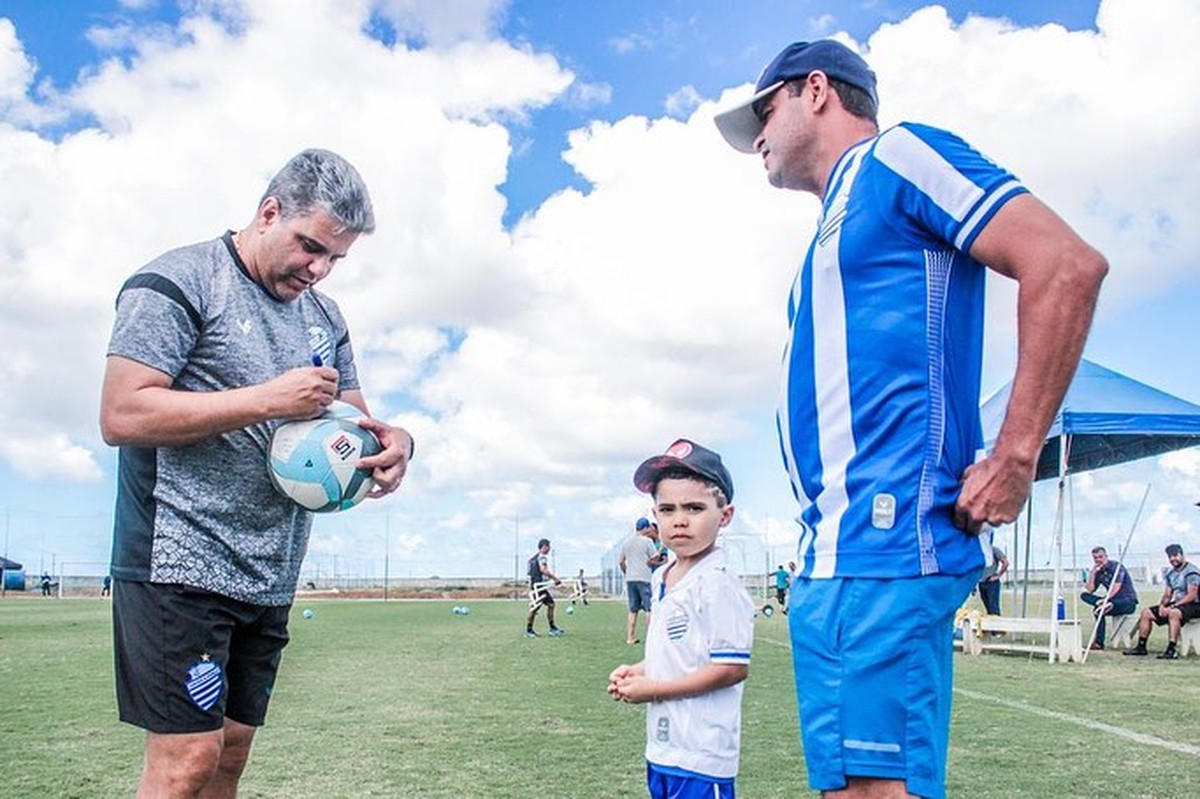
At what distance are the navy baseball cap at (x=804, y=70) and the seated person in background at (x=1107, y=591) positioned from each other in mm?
15734

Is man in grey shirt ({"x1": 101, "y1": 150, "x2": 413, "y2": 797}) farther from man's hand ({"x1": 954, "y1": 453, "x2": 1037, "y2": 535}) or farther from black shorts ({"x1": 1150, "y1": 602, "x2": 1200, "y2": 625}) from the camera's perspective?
black shorts ({"x1": 1150, "y1": 602, "x2": 1200, "y2": 625})

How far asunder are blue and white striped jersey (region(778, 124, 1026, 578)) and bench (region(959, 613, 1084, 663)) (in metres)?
13.4

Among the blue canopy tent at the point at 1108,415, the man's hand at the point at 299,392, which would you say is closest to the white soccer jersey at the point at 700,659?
the man's hand at the point at 299,392

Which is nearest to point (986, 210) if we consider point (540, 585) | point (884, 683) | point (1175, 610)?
point (884, 683)

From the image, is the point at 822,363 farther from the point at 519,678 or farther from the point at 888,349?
the point at 519,678

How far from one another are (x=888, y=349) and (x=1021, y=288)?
0.97 feet

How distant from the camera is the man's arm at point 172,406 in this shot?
9.62 feet

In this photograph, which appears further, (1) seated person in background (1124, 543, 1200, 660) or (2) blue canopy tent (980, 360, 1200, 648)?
(1) seated person in background (1124, 543, 1200, 660)

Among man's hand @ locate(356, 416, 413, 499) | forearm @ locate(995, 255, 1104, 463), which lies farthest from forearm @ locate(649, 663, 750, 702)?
forearm @ locate(995, 255, 1104, 463)

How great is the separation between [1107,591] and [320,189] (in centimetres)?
1737

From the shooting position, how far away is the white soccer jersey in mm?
3488

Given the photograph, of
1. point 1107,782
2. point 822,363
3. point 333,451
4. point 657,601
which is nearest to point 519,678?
point 1107,782

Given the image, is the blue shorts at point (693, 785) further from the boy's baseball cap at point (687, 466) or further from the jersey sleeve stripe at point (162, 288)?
the jersey sleeve stripe at point (162, 288)

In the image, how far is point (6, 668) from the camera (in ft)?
39.5
